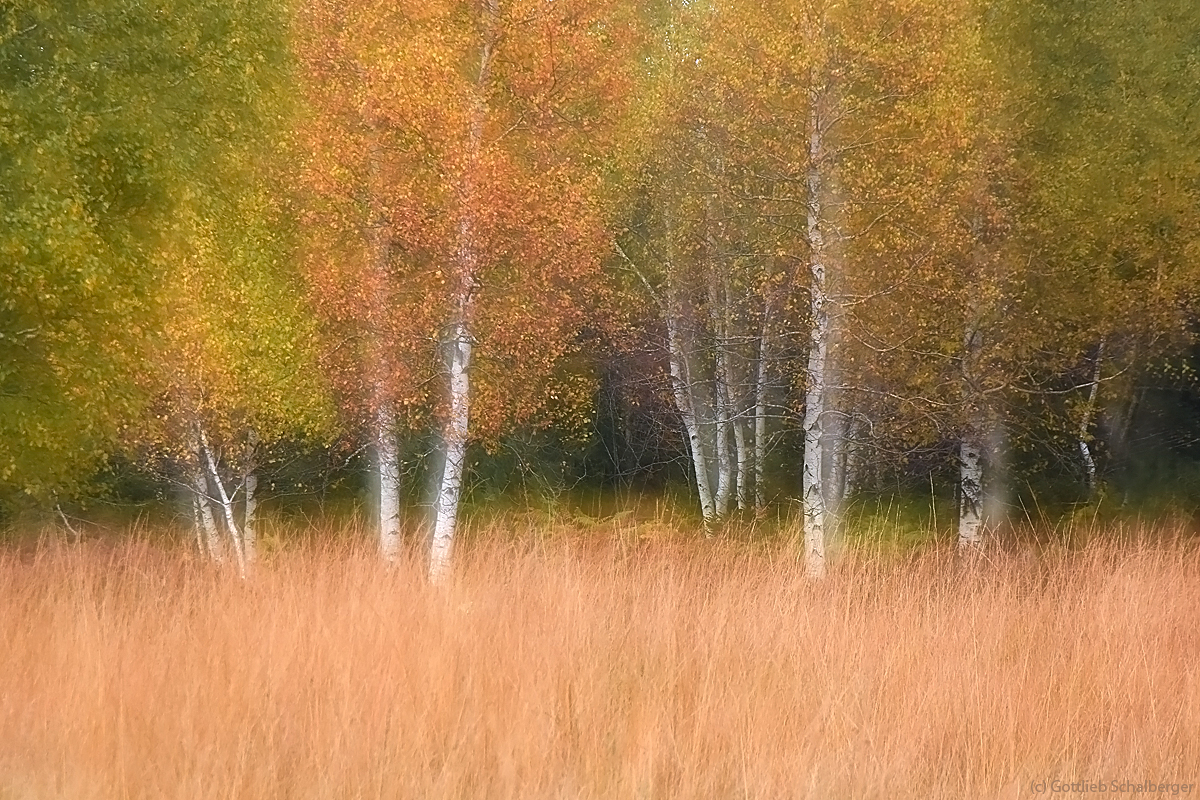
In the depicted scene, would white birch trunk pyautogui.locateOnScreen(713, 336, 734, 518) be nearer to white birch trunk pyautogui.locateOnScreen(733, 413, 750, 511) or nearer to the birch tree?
white birch trunk pyautogui.locateOnScreen(733, 413, 750, 511)

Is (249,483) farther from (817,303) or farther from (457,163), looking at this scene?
(817,303)

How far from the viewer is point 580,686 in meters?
4.56

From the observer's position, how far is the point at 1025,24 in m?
13.1

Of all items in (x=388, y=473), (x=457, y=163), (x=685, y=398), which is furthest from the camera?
(x=685, y=398)

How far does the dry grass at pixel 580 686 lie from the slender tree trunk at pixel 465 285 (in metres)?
3.88

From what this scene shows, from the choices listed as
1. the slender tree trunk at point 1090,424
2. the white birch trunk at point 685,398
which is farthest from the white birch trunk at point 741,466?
the slender tree trunk at point 1090,424

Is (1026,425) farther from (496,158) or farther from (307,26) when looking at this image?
(307,26)

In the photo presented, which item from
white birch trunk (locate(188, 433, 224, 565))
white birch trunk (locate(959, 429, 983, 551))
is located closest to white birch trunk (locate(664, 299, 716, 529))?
white birch trunk (locate(959, 429, 983, 551))

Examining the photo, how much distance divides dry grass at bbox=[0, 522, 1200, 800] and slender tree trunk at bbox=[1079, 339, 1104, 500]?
6.32 m

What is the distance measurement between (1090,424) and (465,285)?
911 cm

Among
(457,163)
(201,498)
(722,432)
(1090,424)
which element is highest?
(457,163)

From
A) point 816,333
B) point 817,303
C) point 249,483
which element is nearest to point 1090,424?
point 816,333

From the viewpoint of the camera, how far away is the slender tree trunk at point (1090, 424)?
12375mm

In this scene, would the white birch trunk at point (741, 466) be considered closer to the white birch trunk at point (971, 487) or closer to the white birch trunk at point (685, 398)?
the white birch trunk at point (685, 398)
